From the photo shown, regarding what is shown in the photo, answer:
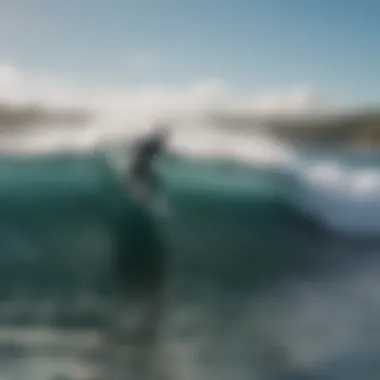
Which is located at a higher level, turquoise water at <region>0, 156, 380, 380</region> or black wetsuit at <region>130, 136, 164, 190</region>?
black wetsuit at <region>130, 136, 164, 190</region>

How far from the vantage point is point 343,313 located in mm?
1253

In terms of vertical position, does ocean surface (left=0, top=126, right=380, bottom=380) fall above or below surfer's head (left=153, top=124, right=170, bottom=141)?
below

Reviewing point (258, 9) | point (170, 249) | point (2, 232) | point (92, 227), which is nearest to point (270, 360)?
point (170, 249)

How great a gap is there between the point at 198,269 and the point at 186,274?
0.02 m

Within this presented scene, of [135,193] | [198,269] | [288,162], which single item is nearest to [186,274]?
[198,269]

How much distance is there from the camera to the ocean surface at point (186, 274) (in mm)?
1228

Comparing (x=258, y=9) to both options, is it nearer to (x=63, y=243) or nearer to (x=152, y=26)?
(x=152, y=26)

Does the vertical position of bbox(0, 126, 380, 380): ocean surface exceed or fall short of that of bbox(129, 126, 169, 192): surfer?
it falls short

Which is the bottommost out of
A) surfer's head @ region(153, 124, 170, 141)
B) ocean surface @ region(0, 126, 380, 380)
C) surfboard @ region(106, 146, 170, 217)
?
ocean surface @ region(0, 126, 380, 380)

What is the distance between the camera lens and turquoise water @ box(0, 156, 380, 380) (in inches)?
48.6

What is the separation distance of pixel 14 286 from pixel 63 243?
11 cm

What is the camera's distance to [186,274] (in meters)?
1.25

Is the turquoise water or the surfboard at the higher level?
the surfboard

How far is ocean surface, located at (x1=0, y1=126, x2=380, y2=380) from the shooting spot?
123 centimetres
